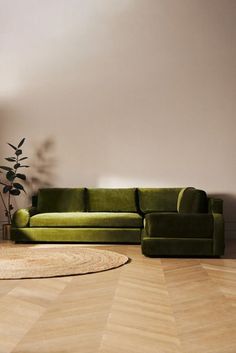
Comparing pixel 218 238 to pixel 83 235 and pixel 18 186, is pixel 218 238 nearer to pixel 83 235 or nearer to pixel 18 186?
pixel 83 235

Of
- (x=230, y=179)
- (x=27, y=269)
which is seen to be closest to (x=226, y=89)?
(x=230, y=179)

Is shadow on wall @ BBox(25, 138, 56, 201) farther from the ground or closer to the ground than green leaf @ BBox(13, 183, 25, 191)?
farther from the ground

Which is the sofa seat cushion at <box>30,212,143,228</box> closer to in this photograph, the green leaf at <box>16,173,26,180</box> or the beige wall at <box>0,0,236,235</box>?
the green leaf at <box>16,173,26,180</box>

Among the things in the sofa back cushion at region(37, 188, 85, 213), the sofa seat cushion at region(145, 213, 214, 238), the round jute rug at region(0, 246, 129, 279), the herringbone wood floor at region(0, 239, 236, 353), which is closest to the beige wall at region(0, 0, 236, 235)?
the sofa back cushion at region(37, 188, 85, 213)

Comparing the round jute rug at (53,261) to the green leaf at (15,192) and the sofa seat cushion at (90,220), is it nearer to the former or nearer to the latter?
the sofa seat cushion at (90,220)

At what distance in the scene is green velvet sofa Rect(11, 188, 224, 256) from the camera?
510cm

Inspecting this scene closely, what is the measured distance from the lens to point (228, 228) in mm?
7090

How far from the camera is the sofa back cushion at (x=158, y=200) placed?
672cm

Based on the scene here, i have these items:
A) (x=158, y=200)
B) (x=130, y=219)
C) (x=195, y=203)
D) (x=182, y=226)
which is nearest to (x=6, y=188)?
(x=130, y=219)

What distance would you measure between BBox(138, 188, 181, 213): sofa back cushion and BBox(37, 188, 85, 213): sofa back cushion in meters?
0.86

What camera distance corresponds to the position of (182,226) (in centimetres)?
510

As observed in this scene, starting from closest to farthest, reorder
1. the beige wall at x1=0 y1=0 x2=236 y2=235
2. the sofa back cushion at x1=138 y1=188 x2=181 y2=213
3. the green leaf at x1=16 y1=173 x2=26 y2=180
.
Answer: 1. the sofa back cushion at x1=138 y1=188 x2=181 y2=213
2. the green leaf at x1=16 y1=173 x2=26 y2=180
3. the beige wall at x1=0 y1=0 x2=236 y2=235

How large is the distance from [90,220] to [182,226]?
Result: 153 cm

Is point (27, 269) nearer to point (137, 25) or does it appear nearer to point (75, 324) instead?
point (75, 324)
